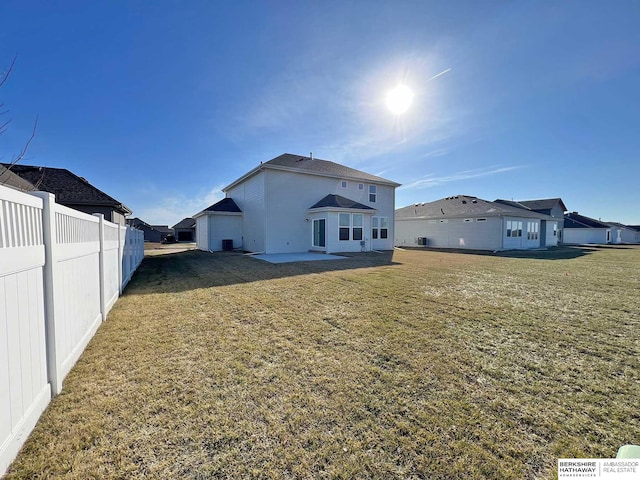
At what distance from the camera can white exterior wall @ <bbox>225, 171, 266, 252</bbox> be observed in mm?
16188

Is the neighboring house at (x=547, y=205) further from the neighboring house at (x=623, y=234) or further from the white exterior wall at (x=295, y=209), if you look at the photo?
the white exterior wall at (x=295, y=209)

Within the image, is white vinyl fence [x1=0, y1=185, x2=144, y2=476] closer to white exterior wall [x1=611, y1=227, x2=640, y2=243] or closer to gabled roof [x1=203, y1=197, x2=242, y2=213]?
gabled roof [x1=203, y1=197, x2=242, y2=213]

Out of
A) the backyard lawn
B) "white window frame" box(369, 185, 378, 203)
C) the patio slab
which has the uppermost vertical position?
"white window frame" box(369, 185, 378, 203)

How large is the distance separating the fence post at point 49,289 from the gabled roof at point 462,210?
2520cm

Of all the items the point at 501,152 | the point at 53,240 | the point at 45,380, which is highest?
the point at 501,152

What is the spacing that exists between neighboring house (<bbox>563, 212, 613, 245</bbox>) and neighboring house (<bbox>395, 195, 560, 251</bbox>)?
14626mm

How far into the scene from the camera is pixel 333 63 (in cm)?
1037

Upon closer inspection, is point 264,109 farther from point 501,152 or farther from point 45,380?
point 501,152

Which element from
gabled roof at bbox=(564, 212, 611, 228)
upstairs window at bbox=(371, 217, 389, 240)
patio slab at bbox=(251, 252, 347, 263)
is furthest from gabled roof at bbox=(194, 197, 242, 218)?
gabled roof at bbox=(564, 212, 611, 228)

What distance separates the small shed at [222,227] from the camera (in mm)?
19609

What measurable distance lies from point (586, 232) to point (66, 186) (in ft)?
192

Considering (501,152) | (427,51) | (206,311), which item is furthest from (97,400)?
(501,152)

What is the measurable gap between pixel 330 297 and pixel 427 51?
381 inches

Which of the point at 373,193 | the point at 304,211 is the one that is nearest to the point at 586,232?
the point at 373,193
